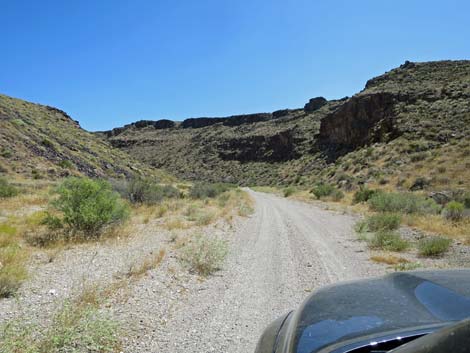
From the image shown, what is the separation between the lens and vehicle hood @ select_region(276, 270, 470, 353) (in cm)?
180

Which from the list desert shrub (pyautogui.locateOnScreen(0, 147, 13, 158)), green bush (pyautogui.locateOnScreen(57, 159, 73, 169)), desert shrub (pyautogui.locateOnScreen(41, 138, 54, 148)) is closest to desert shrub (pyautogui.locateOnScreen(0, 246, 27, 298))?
desert shrub (pyautogui.locateOnScreen(0, 147, 13, 158))

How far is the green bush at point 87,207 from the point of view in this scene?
9.83 metres

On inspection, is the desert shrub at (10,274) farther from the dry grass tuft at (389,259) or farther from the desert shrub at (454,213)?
the desert shrub at (454,213)

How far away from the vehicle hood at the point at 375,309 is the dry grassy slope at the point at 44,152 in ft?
93.8

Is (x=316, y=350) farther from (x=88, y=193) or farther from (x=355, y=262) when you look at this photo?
(x=88, y=193)

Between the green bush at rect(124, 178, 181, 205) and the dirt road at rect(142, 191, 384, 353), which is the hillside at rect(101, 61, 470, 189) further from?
the green bush at rect(124, 178, 181, 205)

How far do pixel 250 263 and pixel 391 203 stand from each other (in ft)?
37.6

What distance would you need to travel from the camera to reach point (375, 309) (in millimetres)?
2104

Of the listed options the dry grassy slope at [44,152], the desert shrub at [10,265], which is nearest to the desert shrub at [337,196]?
the dry grassy slope at [44,152]

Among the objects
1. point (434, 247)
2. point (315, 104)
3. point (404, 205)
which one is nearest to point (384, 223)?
point (434, 247)

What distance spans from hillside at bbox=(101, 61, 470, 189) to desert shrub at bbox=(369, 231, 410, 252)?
16.8 metres

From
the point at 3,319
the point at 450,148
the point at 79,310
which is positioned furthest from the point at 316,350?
the point at 450,148

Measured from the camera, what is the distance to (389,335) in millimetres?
1715

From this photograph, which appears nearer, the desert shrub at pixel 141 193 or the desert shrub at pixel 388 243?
the desert shrub at pixel 388 243
